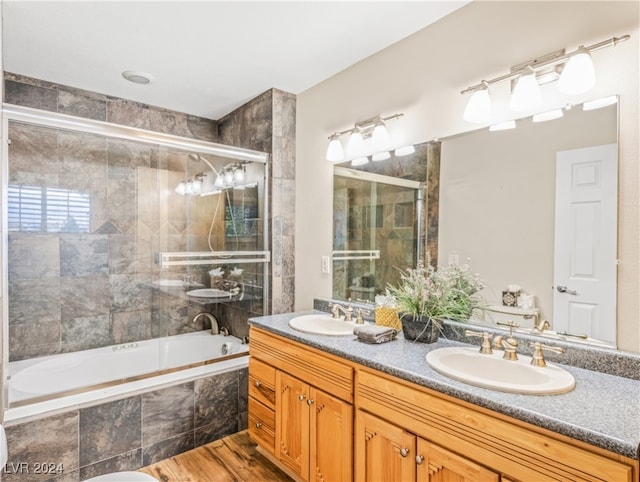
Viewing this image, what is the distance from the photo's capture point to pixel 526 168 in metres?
1.65

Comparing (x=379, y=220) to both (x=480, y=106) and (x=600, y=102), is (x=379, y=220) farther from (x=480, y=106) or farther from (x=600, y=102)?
(x=600, y=102)

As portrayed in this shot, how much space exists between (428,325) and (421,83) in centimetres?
134

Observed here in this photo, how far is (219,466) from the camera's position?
2.26 metres

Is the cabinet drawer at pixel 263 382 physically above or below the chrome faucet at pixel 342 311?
below

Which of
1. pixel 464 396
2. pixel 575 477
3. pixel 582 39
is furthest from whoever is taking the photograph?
pixel 582 39

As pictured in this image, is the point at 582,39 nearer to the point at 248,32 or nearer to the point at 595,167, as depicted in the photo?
the point at 595,167

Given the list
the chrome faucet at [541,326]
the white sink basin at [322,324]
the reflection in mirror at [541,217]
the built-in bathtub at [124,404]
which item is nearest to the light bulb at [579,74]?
the reflection in mirror at [541,217]

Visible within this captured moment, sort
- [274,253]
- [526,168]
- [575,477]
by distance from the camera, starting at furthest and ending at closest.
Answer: [274,253] < [526,168] < [575,477]

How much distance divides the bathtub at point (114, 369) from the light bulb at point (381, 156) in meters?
1.78

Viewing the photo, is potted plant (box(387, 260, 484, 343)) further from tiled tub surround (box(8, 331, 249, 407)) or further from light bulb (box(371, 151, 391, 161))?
tiled tub surround (box(8, 331, 249, 407))

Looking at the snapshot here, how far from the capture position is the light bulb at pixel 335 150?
2514 millimetres

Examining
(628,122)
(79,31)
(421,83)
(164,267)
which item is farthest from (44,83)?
(628,122)

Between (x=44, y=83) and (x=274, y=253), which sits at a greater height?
(x=44, y=83)

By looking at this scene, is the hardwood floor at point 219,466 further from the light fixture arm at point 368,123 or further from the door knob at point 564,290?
the light fixture arm at point 368,123
